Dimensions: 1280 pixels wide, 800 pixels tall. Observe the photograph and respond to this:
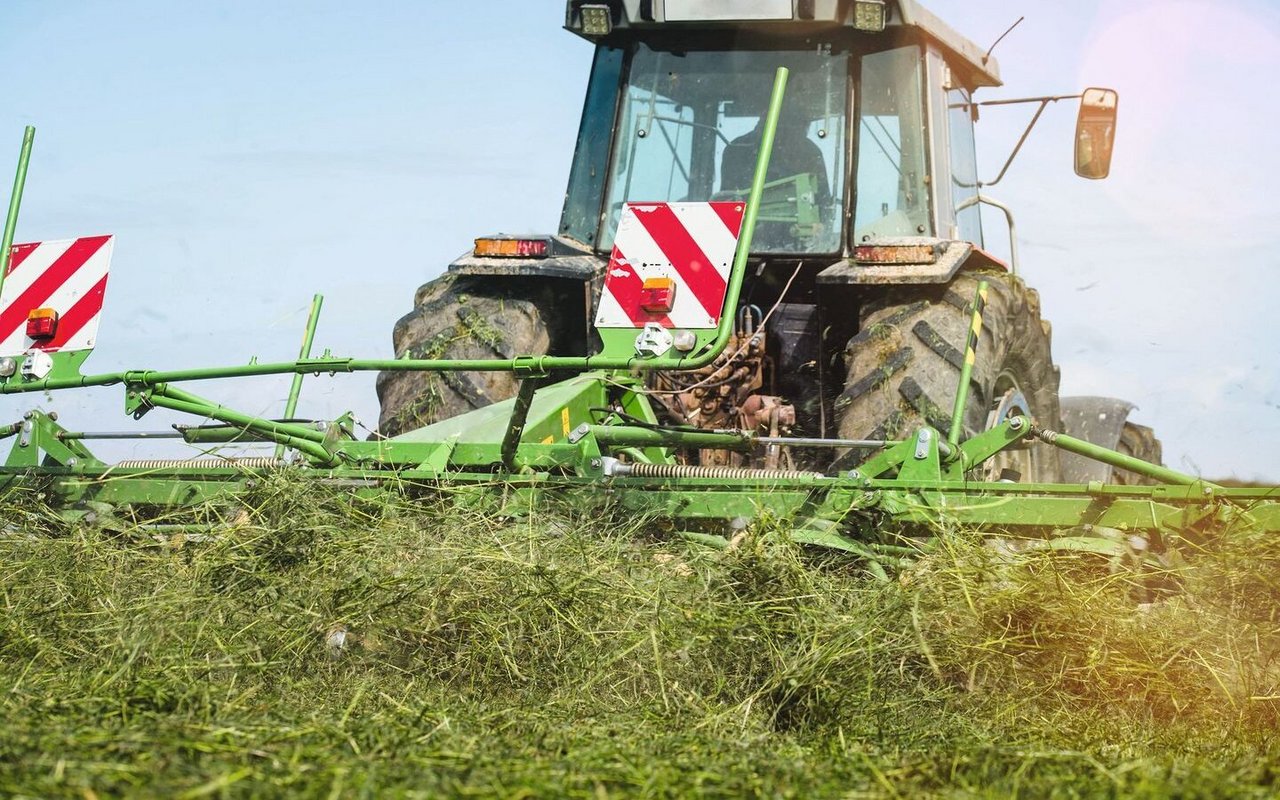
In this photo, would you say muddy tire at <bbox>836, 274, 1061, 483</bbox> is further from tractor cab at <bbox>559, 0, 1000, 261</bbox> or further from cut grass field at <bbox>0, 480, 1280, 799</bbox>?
cut grass field at <bbox>0, 480, 1280, 799</bbox>

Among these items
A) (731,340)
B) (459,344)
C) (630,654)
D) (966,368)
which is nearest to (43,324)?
(459,344)

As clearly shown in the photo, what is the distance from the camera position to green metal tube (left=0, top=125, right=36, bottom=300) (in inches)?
191

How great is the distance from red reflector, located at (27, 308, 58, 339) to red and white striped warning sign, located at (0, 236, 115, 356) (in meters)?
0.01

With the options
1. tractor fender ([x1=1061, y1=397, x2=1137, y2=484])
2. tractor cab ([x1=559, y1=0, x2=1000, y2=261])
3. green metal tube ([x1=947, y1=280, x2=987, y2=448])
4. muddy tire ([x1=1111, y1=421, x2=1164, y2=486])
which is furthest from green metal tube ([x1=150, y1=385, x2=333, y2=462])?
muddy tire ([x1=1111, y1=421, x2=1164, y2=486])

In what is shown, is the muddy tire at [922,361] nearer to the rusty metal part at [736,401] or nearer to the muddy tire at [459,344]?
the rusty metal part at [736,401]

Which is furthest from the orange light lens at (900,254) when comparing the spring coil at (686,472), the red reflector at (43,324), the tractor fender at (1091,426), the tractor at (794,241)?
the red reflector at (43,324)

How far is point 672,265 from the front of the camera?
411 cm

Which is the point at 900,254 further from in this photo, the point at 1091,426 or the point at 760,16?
the point at 1091,426

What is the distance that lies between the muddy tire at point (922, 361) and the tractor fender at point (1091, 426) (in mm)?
1363

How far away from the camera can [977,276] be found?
5.34 meters

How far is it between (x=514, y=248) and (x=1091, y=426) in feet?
9.98

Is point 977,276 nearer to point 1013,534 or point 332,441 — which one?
point 1013,534

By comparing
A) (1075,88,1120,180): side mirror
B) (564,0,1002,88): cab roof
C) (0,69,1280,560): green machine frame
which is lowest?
(0,69,1280,560): green machine frame

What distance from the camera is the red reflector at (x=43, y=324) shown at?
4.70 metres
